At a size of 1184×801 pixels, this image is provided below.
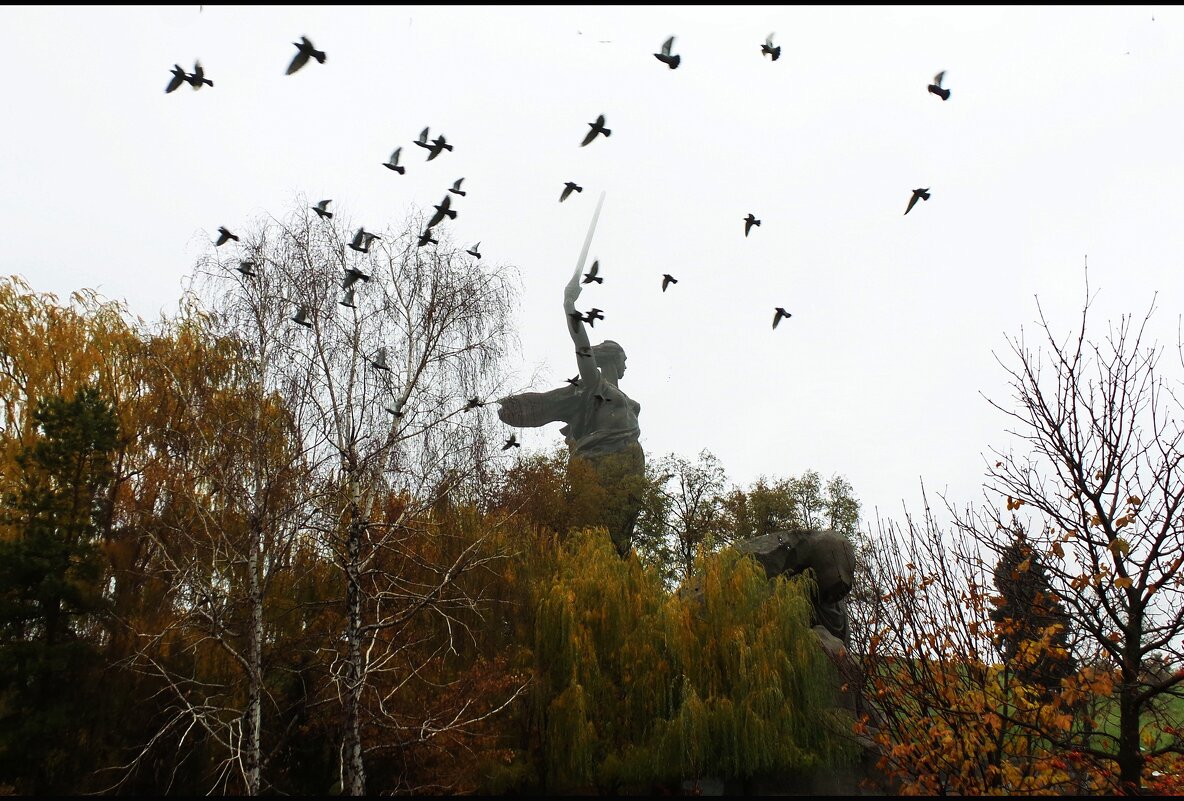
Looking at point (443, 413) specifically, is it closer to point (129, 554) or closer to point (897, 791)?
point (129, 554)

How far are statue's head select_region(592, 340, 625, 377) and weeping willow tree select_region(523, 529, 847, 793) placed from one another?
1963 cm

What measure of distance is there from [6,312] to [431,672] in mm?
13425

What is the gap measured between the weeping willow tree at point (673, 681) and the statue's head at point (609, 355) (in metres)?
19.6

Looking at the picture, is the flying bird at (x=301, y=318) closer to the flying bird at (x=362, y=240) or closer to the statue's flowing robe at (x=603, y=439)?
the flying bird at (x=362, y=240)

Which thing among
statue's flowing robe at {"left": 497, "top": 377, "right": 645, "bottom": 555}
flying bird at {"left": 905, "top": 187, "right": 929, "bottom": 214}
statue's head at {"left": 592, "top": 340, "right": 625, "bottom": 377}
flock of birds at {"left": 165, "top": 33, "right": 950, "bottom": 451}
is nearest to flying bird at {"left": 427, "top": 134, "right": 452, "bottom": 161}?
flock of birds at {"left": 165, "top": 33, "right": 950, "bottom": 451}

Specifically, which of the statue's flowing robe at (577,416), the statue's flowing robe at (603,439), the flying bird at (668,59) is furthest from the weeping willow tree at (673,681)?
the statue's flowing robe at (577,416)

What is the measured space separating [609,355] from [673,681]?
2192 cm

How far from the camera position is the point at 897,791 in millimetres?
15586

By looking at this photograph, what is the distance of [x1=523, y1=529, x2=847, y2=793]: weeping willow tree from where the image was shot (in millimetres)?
14641

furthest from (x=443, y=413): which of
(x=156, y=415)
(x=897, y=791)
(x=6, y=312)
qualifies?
(x=6, y=312)

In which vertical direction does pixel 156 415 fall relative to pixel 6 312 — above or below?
below

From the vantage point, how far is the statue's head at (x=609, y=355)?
3631 centimetres

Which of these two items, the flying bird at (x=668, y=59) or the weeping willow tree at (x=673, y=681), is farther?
the weeping willow tree at (x=673, y=681)

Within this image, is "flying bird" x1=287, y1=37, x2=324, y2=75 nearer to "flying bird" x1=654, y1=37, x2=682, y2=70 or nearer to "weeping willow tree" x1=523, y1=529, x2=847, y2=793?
"flying bird" x1=654, y1=37, x2=682, y2=70
